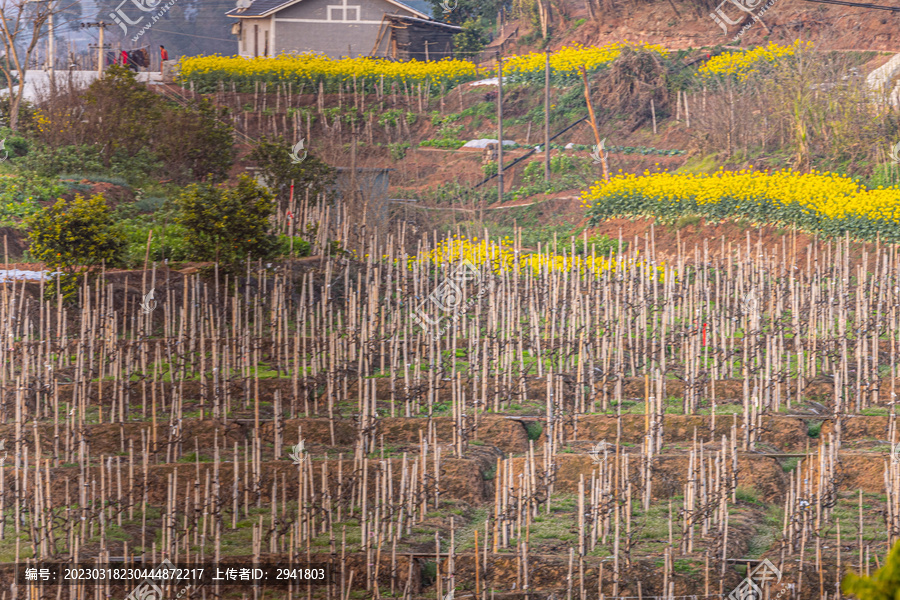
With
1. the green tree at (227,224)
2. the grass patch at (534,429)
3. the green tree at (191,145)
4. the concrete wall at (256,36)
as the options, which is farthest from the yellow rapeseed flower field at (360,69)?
the grass patch at (534,429)

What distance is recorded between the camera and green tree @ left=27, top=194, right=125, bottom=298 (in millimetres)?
11883

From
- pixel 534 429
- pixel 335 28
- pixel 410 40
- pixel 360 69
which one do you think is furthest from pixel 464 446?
pixel 335 28

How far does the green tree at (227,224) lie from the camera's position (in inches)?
492

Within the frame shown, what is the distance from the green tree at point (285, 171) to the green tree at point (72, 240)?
12.2 feet

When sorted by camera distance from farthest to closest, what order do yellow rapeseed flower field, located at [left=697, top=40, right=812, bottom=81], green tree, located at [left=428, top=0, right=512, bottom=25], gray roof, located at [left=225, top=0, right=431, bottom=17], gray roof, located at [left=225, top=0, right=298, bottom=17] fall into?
green tree, located at [left=428, top=0, right=512, bottom=25] < gray roof, located at [left=225, top=0, right=298, bottom=17] < gray roof, located at [left=225, top=0, right=431, bottom=17] < yellow rapeseed flower field, located at [left=697, top=40, right=812, bottom=81]

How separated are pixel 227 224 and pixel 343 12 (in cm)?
1854

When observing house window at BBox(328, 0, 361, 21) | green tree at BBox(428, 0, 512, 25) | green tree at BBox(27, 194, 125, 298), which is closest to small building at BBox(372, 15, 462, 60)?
house window at BBox(328, 0, 361, 21)

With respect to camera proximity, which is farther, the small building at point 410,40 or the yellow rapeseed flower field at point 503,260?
the small building at point 410,40

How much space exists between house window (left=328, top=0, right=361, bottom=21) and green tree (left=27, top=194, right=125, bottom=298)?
1859 centimetres

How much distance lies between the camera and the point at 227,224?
12469 millimetres

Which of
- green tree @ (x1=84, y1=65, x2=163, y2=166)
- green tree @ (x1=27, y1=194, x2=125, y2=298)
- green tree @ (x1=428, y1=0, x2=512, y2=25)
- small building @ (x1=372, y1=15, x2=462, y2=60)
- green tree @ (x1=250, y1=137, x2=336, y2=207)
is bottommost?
green tree @ (x1=27, y1=194, x2=125, y2=298)

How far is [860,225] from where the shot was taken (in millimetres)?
16172

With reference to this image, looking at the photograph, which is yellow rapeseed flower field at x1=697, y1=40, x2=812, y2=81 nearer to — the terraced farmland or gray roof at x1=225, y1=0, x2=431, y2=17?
gray roof at x1=225, y1=0, x2=431, y2=17

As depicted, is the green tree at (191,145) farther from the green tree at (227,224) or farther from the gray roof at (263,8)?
the gray roof at (263,8)
